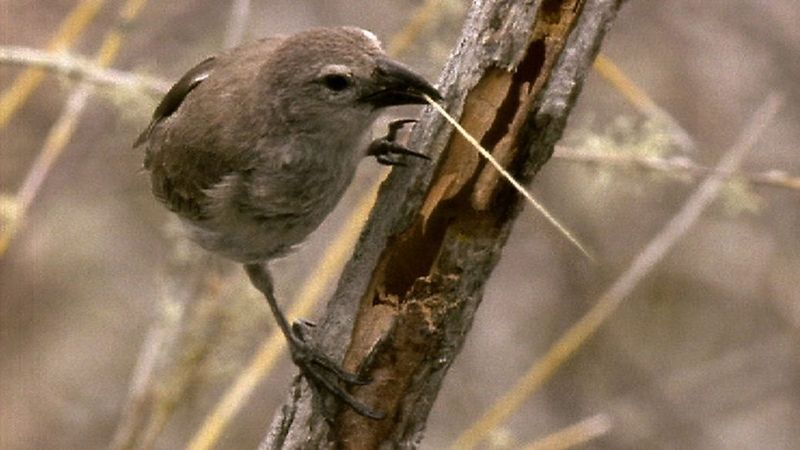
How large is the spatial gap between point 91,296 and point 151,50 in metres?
1.28

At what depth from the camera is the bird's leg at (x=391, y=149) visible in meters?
2.06

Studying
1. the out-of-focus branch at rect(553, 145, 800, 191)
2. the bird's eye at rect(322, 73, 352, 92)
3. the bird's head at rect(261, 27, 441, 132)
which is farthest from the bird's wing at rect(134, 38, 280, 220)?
the out-of-focus branch at rect(553, 145, 800, 191)

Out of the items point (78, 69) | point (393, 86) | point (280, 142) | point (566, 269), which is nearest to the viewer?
point (393, 86)

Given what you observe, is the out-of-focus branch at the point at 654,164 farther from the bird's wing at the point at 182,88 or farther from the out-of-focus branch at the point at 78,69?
the out-of-focus branch at the point at 78,69

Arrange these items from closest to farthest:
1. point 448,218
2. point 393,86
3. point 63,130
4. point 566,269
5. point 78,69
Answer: point 448,218 < point 393,86 < point 78,69 < point 63,130 < point 566,269

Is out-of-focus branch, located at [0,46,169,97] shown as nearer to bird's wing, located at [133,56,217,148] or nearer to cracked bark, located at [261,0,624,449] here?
bird's wing, located at [133,56,217,148]

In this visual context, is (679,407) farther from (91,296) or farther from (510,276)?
(91,296)

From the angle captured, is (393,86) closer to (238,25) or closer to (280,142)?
(280,142)

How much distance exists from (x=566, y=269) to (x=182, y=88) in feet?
8.71

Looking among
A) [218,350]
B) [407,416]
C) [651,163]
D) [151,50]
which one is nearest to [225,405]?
[218,350]

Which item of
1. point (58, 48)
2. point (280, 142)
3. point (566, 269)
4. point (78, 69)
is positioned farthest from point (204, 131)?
point (566, 269)

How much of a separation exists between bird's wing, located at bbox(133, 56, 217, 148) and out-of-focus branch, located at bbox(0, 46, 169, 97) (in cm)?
4

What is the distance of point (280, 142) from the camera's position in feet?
7.68

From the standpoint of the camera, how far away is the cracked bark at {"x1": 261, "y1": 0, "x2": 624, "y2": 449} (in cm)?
189
